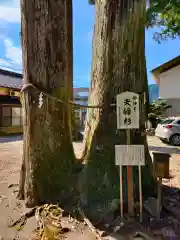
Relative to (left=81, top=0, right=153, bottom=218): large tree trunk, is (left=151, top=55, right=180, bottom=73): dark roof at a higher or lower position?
higher

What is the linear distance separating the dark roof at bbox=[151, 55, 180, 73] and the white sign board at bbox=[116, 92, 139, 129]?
12431 millimetres

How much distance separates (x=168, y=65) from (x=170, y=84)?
4.19 ft

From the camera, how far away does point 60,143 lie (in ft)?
12.9

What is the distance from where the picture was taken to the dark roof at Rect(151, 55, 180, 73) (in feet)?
47.8

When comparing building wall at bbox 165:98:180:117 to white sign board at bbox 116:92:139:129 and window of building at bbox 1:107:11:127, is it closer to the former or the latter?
window of building at bbox 1:107:11:127

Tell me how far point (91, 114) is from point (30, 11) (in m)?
1.94

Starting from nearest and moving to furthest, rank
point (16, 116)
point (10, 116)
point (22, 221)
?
point (22, 221)
point (10, 116)
point (16, 116)

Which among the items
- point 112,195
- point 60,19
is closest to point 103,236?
point 112,195

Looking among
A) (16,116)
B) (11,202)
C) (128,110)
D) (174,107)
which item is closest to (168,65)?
(174,107)

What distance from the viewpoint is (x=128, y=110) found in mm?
3391

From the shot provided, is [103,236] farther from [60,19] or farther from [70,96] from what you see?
[60,19]

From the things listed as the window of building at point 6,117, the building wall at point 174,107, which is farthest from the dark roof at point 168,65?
the window of building at point 6,117

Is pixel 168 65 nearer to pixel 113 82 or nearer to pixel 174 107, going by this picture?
pixel 174 107

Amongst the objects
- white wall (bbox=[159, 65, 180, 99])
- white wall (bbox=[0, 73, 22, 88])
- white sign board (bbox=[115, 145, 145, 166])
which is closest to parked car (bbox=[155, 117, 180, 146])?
white wall (bbox=[159, 65, 180, 99])
